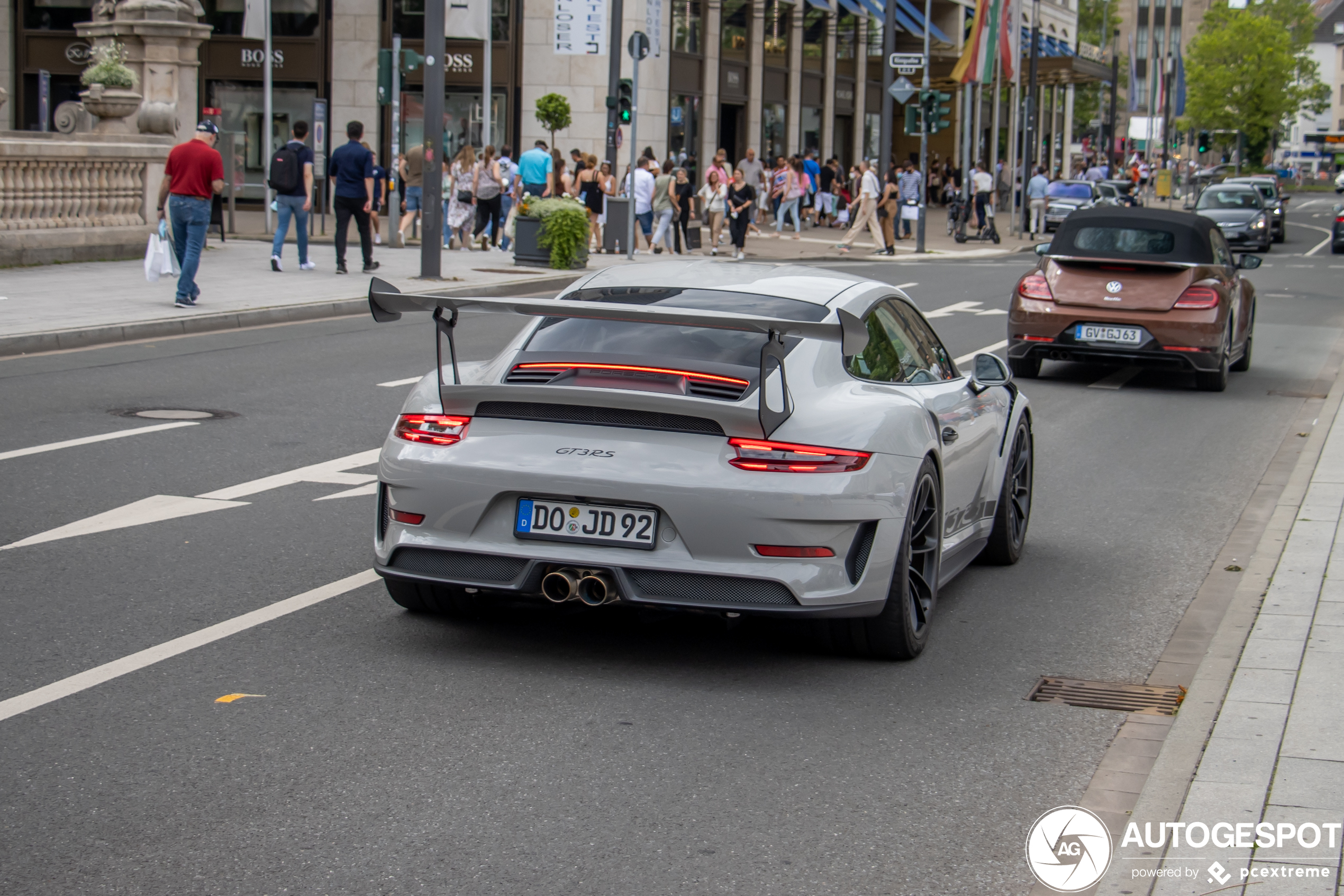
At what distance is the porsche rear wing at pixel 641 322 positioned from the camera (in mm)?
5277

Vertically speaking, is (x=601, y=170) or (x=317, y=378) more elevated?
(x=601, y=170)

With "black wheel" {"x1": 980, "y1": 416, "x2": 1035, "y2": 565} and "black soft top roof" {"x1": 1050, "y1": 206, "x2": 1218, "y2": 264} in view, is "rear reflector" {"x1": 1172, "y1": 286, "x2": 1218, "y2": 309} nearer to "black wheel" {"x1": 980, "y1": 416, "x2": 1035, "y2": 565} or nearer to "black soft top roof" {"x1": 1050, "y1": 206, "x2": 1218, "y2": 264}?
"black soft top roof" {"x1": 1050, "y1": 206, "x2": 1218, "y2": 264}

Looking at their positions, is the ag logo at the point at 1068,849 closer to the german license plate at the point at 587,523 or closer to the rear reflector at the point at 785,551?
the rear reflector at the point at 785,551

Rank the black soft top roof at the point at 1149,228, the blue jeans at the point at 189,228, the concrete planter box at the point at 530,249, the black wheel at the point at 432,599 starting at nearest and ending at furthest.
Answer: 1. the black wheel at the point at 432,599
2. the black soft top roof at the point at 1149,228
3. the blue jeans at the point at 189,228
4. the concrete planter box at the point at 530,249

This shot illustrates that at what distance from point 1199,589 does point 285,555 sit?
4.06 meters

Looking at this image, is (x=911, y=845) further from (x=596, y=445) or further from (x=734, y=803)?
(x=596, y=445)

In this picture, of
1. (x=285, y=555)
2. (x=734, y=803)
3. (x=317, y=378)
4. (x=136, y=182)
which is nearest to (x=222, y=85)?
(x=136, y=182)

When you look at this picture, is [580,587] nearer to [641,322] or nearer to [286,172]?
[641,322]

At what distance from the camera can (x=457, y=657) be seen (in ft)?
18.9

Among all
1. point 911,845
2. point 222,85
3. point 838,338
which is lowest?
point 911,845

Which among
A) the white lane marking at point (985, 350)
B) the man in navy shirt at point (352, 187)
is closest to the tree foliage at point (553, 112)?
the man in navy shirt at point (352, 187)

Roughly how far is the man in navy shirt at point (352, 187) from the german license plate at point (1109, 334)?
10937 millimetres

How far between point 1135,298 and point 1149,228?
82cm

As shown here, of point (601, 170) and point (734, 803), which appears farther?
point (601, 170)
